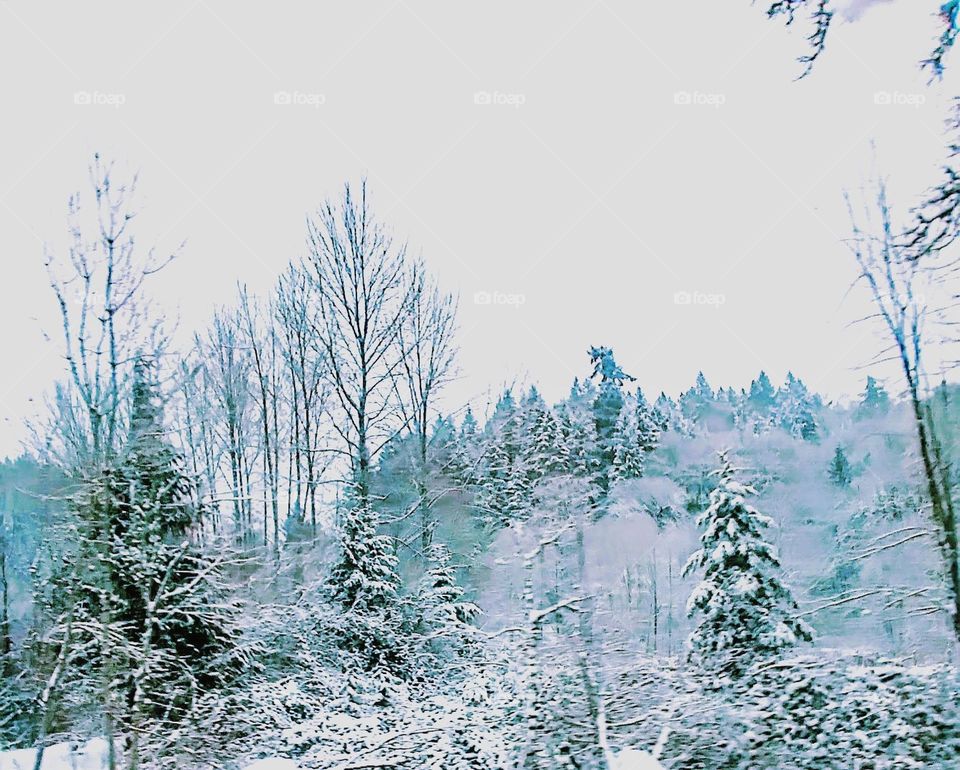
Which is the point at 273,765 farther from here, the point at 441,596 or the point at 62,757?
the point at 441,596

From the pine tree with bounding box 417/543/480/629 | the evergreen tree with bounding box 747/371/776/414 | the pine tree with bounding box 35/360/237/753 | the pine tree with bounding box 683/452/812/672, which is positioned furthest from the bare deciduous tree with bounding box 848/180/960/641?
the pine tree with bounding box 35/360/237/753

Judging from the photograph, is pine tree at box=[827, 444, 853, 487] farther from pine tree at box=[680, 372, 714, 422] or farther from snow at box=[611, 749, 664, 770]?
snow at box=[611, 749, 664, 770]

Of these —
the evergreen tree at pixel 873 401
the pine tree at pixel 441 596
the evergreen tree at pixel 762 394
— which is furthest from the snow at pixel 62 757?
the evergreen tree at pixel 873 401

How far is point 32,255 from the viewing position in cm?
389

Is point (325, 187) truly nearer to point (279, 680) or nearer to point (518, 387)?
point (518, 387)

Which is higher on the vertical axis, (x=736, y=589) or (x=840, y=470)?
(x=840, y=470)

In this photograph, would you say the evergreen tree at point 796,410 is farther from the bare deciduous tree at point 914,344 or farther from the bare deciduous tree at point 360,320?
the bare deciduous tree at point 360,320

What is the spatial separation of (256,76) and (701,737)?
171 inches

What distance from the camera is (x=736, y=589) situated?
3.86 meters

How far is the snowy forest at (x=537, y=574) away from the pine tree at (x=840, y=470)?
14 mm

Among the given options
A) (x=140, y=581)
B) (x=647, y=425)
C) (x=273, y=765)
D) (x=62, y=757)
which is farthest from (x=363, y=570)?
(x=647, y=425)

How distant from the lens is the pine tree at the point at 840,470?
408 centimetres

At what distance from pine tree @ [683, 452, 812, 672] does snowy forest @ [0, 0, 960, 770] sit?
1cm

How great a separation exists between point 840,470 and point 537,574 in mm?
1885
